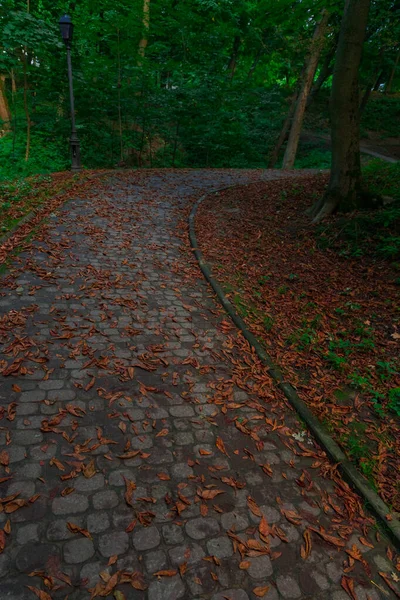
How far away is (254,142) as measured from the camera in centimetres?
2084

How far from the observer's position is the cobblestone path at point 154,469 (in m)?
2.17

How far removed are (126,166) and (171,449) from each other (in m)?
14.8

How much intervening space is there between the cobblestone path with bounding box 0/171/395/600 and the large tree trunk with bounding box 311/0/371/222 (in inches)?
177

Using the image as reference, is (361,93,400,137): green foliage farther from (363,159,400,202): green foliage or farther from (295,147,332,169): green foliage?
(363,159,400,202): green foliage

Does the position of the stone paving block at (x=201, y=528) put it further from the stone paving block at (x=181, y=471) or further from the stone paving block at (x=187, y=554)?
the stone paving block at (x=181, y=471)

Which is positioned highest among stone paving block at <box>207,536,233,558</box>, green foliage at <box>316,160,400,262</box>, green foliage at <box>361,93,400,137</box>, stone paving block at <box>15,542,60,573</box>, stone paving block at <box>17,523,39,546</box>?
green foliage at <box>361,93,400,137</box>

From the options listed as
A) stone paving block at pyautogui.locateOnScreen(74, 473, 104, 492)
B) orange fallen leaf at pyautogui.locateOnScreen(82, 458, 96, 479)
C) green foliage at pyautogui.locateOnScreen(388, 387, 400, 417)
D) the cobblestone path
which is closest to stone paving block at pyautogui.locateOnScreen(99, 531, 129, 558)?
the cobblestone path

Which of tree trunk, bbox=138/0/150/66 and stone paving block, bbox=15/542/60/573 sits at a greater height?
tree trunk, bbox=138/0/150/66

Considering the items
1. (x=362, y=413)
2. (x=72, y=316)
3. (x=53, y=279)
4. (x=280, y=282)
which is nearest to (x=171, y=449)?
(x=362, y=413)

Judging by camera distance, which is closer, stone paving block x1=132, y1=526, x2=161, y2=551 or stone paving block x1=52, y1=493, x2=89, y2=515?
stone paving block x1=132, y1=526, x2=161, y2=551

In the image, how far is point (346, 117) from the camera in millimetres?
7098

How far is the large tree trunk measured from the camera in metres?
6.45

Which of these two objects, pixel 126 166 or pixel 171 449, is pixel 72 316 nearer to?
pixel 171 449

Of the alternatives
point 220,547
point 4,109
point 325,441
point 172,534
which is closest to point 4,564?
point 172,534
